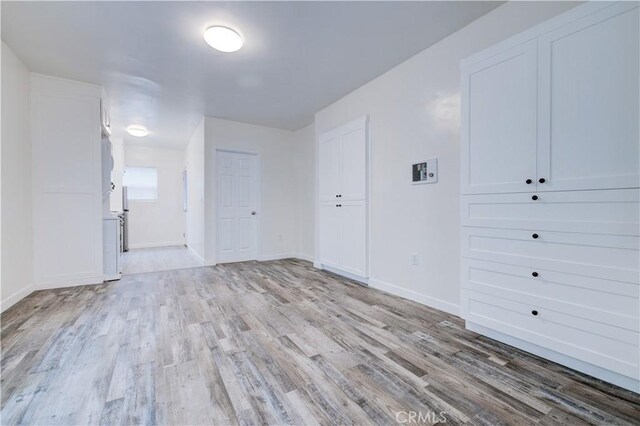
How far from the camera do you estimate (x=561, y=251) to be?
5.29ft

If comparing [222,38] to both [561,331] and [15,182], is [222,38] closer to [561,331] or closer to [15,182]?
[15,182]

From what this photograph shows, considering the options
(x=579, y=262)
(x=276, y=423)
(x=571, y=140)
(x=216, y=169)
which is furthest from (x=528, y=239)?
(x=216, y=169)

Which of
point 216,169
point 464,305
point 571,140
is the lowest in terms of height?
point 464,305

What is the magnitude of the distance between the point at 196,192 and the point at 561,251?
5.49 meters

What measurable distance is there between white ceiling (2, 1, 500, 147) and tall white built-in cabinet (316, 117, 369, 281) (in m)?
0.68

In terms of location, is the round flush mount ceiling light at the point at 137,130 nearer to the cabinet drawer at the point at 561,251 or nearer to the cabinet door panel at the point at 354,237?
the cabinet door panel at the point at 354,237

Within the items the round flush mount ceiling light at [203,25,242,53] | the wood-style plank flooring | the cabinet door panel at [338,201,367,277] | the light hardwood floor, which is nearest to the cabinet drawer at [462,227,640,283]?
the light hardwood floor

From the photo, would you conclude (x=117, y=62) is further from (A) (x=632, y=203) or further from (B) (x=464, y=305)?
(A) (x=632, y=203)

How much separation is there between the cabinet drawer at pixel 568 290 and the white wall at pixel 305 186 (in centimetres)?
330

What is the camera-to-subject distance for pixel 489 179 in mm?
1945

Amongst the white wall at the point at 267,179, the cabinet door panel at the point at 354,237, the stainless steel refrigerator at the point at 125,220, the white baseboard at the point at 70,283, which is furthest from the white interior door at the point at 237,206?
the stainless steel refrigerator at the point at 125,220

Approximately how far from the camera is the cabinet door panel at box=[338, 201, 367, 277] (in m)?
3.43

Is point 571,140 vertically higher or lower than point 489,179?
higher

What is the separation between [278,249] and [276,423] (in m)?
4.17
